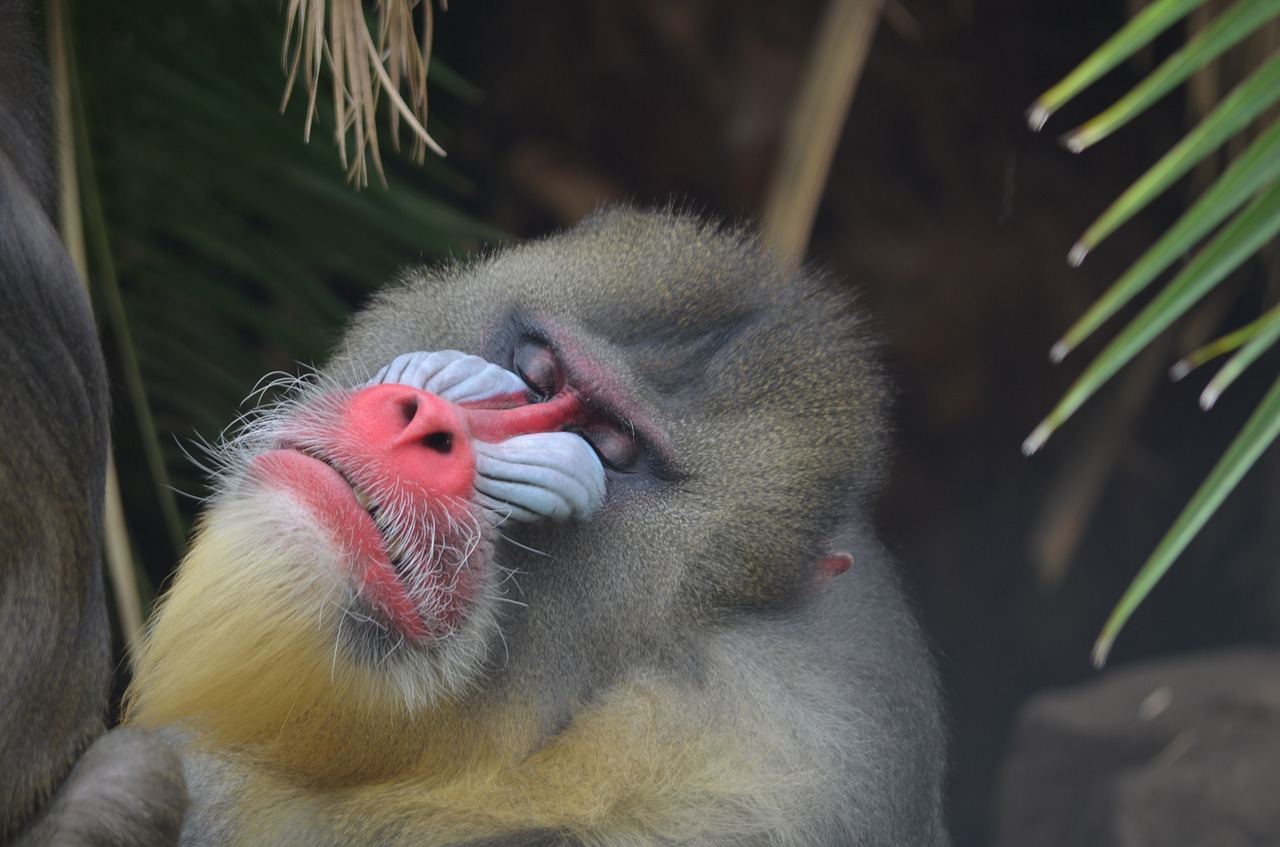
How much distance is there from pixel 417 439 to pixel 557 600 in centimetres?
39

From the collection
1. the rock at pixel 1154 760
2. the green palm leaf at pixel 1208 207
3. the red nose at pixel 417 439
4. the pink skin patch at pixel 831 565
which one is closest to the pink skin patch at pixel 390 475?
the red nose at pixel 417 439

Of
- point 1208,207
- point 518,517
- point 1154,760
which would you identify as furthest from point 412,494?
point 1154,760

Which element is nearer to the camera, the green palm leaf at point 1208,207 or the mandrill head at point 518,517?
the green palm leaf at point 1208,207

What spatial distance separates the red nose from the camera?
2230mm

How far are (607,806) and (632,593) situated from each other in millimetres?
356

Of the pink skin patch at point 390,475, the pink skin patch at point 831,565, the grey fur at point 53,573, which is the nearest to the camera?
the grey fur at point 53,573

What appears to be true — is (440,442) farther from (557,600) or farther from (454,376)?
(557,600)

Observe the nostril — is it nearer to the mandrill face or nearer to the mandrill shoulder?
the mandrill face

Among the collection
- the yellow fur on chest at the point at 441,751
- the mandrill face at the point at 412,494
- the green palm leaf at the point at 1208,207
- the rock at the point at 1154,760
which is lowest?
the rock at the point at 1154,760

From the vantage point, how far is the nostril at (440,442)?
2.25 metres

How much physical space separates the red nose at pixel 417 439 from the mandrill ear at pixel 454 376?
0.30 ft

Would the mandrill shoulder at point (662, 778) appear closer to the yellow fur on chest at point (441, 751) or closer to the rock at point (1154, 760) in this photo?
the yellow fur on chest at point (441, 751)

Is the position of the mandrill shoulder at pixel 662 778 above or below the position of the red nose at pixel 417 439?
below

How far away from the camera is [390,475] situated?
2227mm
